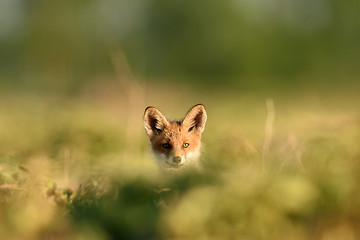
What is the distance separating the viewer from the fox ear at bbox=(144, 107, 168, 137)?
17.6ft

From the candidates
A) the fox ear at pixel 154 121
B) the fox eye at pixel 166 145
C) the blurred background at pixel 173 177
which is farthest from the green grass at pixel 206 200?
the fox ear at pixel 154 121

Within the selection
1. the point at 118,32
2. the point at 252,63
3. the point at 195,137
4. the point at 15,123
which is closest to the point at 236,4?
the point at 252,63

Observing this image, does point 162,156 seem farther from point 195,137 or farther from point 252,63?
point 252,63

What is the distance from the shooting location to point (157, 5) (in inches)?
1844

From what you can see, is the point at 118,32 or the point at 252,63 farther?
the point at 118,32

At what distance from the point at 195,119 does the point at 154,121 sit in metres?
0.39

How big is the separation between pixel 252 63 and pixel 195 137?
114 ft

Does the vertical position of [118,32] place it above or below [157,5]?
below

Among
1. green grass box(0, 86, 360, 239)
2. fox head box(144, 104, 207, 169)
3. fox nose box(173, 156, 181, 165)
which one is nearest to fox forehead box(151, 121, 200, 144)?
fox head box(144, 104, 207, 169)

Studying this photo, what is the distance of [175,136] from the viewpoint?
545cm

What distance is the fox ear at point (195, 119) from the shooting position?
17.5ft

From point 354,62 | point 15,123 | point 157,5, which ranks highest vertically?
point 157,5

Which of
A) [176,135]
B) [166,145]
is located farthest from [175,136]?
[166,145]

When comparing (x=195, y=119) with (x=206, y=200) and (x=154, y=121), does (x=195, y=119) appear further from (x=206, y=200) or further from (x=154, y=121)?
(x=206, y=200)
